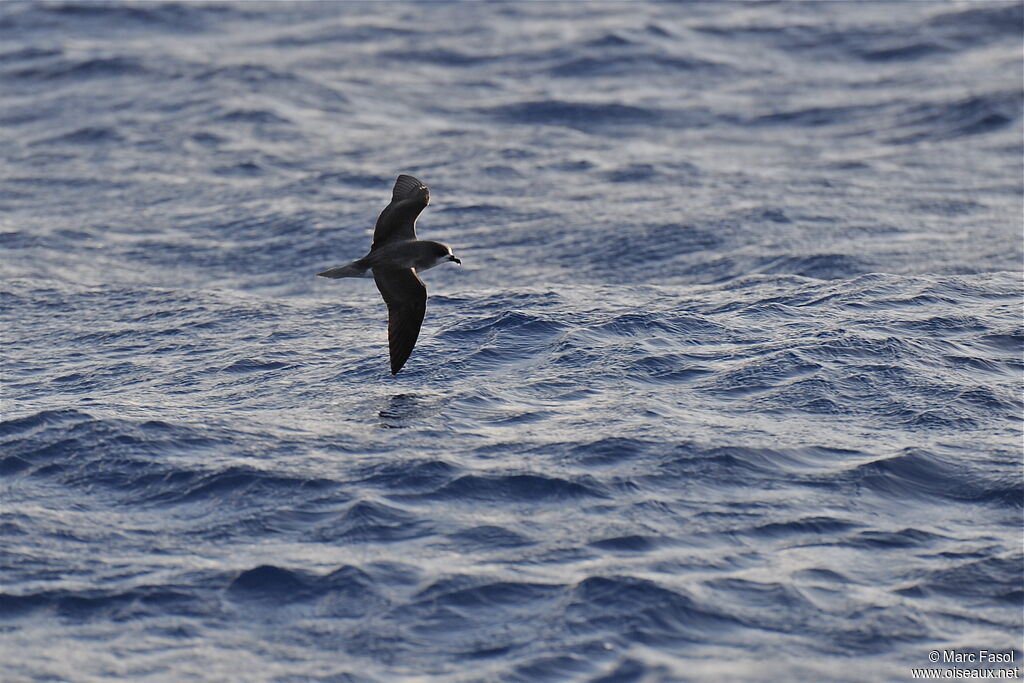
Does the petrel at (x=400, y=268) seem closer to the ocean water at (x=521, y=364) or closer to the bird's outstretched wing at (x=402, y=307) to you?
the bird's outstretched wing at (x=402, y=307)

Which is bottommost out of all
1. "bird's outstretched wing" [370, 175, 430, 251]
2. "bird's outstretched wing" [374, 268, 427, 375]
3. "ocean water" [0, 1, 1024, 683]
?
"ocean water" [0, 1, 1024, 683]

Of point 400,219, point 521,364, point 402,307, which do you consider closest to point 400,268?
point 402,307

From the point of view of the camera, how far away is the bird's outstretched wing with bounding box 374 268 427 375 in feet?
39.8

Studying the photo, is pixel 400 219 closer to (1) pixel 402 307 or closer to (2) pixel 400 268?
(2) pixel 400 268

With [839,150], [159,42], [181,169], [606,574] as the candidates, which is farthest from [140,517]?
[159,42]

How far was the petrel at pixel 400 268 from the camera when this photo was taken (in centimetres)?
1222

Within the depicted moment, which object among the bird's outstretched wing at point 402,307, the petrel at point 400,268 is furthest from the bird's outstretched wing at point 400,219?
the bird's outstretched wing at point 402,307

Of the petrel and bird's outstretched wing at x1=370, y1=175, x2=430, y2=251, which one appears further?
bird's outstretched wing at x1=370, y1=175, x2=430, y2=251

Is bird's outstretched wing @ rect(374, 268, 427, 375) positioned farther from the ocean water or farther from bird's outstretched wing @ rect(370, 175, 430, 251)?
bird's outstretched wing @ rect(370, 175, 430, 251)

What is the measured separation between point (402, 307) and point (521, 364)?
1.43 m

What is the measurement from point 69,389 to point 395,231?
3.29m

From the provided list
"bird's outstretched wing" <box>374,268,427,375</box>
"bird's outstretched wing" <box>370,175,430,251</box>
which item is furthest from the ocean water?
"bird's outstretched wing" <box>370,175,430,251</box>

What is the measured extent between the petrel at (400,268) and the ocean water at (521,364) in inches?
24.8

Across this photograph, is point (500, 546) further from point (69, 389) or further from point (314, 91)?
point (314, 91)
